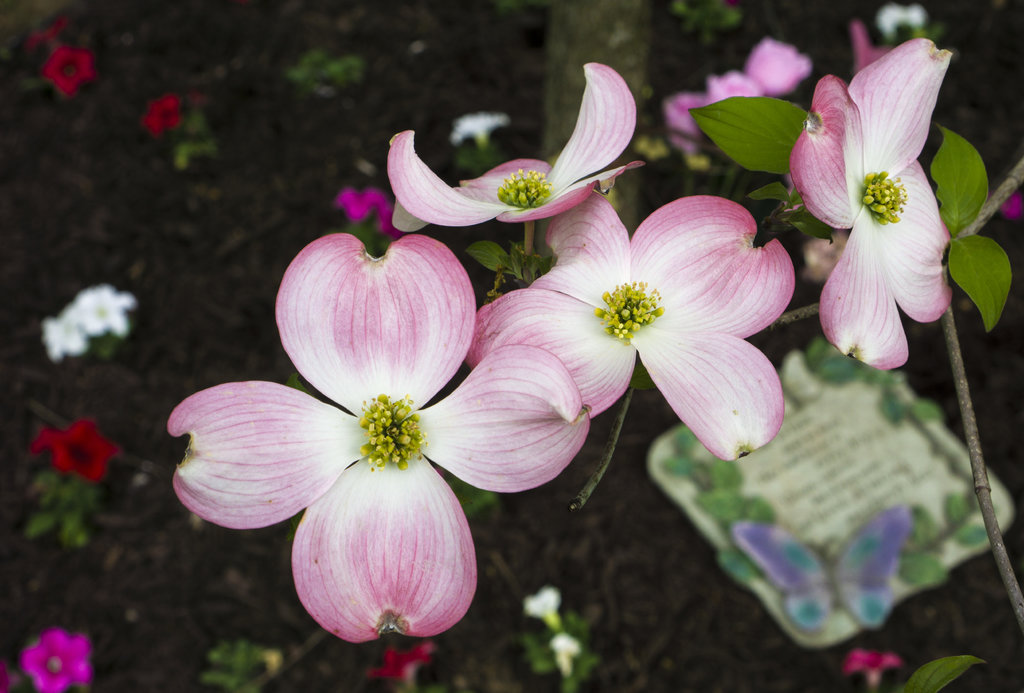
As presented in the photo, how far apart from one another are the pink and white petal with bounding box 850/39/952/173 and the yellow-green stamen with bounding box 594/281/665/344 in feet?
0.58

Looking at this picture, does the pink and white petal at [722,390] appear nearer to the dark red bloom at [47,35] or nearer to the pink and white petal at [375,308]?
the pink and white petal at [375,308]

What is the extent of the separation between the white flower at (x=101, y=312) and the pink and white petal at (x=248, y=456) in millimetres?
1344

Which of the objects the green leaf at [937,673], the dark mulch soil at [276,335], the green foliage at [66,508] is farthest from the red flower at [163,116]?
the green leaf at [937,673]

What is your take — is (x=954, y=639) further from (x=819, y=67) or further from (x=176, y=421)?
(x=176, y=421)

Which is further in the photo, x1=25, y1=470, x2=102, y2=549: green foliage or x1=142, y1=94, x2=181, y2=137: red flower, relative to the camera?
x1=142, y1=94, x2=181, y2=137: red flower

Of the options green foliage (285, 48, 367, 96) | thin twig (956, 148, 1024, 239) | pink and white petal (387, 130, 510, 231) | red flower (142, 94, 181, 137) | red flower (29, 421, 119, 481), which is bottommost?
red flower (29, 421, 119, 481)

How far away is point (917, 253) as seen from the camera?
19.7 inches

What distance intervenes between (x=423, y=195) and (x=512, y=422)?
0.16m

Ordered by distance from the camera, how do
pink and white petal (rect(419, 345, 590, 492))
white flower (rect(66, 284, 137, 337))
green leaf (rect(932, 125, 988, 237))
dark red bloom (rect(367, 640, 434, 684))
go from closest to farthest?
1. pink and white petal (rect(419, 345, 590, 492))
2. green leaf (rect(932, 125, 988, 237))
3. dark red bloom (rect(367, 640, 434, 684))
4. white flower (rect(66, 284, 137, 337))

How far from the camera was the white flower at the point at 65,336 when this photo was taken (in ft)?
5.35

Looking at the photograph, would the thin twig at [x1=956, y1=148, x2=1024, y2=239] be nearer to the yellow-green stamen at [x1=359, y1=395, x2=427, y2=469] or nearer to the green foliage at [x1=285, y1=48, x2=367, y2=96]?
the yellow-green stamen at [x1=359, y1=395, x2=427, y2=469]

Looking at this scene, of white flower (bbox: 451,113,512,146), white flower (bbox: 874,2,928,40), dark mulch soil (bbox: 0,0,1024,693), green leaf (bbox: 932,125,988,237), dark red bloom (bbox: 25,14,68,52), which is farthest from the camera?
dark red bloom (bbox: 25,14,68,52)

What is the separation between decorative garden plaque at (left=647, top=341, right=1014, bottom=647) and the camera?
144 centimetres

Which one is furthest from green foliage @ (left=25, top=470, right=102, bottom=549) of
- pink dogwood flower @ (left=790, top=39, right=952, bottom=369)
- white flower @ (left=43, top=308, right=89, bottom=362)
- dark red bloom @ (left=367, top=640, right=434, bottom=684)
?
pink dogwood flower @ (left=790, top=39, right=952, bottom=369)
